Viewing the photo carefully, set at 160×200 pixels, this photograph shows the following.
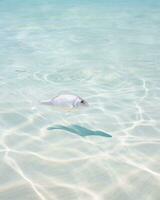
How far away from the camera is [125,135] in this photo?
15.9 feet

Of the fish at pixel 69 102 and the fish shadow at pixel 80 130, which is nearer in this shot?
the fish at pixel 69 102

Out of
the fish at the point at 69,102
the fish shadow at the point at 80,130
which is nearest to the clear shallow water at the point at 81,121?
the fish shadow at the point at 80,130

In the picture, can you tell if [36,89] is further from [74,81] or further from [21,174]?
[21,174]

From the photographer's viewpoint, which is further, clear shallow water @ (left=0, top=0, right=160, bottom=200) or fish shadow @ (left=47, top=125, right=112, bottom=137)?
fish shadow @ (left=47, top=125, right=112, bottom=137)

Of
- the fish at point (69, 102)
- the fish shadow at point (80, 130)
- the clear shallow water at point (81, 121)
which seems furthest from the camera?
the fish shadow at point (80, 130)

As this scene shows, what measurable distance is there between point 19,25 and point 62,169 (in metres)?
12.1

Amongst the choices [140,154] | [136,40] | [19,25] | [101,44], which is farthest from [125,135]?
[19,25]

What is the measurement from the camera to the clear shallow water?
3.65 metres

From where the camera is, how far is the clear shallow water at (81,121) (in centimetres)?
365

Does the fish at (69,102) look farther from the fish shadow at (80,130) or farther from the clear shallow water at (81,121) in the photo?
the fish shadow at (80,130)

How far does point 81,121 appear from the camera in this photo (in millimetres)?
5293

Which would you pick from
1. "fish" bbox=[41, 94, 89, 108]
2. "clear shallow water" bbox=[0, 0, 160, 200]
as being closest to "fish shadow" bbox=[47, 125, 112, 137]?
"clear shallow water" bbox=[0, 0, 160, 200]

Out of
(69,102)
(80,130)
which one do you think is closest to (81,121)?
(80,130)

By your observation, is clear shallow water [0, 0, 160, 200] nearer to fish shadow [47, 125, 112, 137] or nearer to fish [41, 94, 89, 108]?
fish shadow [47, 125, 112, 137]
